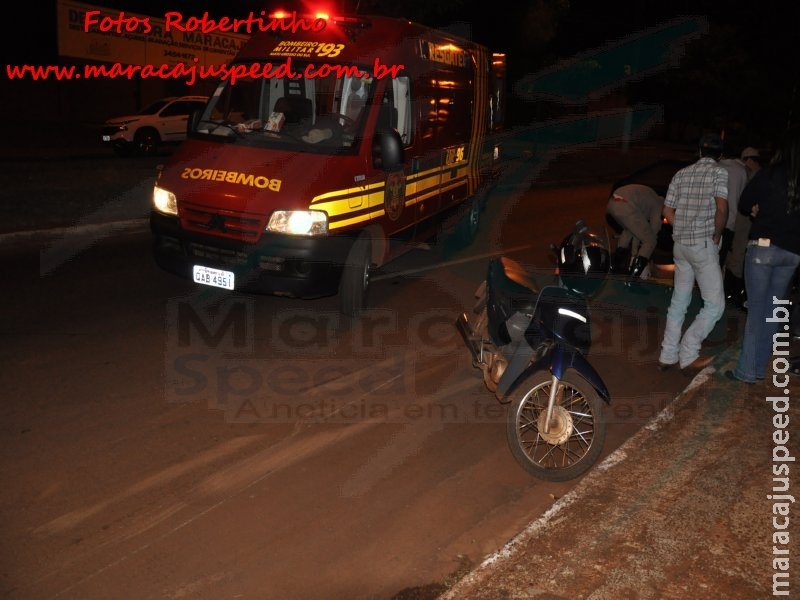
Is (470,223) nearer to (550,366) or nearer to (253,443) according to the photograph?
(253,443)

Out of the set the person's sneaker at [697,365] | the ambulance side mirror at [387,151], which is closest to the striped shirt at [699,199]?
the person's sneaker at [697,365]

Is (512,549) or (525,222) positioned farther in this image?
(525,222)

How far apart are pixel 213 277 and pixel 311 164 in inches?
53.1

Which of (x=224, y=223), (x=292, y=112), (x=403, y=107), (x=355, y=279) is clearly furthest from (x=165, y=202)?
(x=403, y=107)

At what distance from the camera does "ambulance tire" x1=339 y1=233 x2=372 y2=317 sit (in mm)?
7730

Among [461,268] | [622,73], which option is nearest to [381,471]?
[461,268]

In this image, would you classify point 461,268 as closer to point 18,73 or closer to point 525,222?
point 525,222

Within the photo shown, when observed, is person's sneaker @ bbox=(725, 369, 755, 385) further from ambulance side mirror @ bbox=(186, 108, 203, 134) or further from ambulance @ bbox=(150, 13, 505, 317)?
ambulance side mirror @ bbox=(186, 108, 203, 134)

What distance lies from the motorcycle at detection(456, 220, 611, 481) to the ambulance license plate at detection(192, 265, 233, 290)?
8.73ft

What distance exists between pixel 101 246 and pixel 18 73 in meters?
20.9

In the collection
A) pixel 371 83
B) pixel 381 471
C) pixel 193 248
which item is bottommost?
pixel 381 471

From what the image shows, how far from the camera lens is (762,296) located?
6207mm

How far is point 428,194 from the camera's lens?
31.6ft

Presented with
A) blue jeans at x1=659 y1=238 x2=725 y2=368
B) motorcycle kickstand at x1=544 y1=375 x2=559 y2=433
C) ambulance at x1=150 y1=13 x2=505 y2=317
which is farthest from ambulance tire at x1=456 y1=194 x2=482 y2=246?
motorcycle kickstand at x1=544 y1=375 x2=559 y2=433
